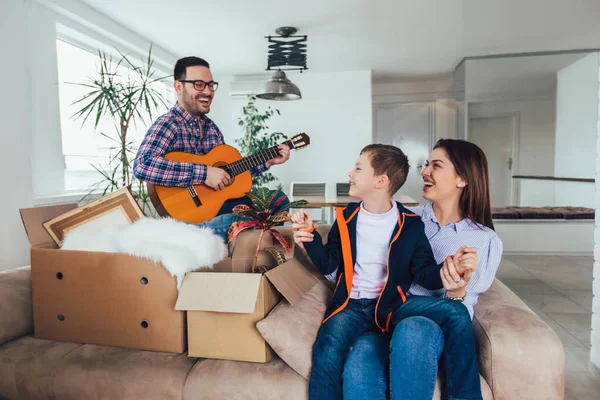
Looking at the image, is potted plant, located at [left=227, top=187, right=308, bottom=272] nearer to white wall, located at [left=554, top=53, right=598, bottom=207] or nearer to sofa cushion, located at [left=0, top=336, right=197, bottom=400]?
sofa cushion, located at [left=0, top=336, right=197, bottom=400]

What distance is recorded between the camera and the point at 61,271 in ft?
4.66

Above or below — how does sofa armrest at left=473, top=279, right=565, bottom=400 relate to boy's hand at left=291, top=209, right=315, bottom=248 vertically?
below

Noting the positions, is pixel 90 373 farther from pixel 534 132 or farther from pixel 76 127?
pixel 534 132

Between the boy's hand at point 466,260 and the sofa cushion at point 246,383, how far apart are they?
21.8 inches

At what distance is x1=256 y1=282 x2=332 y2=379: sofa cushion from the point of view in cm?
119

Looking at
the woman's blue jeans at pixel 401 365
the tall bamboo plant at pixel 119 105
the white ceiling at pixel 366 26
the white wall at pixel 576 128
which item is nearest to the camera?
the woman's blue jeans at pixel 401 365

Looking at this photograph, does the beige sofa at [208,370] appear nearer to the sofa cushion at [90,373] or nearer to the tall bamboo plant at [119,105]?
the sofa cushion at [90,373]

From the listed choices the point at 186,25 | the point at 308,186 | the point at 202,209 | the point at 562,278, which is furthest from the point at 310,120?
the point at 202,209

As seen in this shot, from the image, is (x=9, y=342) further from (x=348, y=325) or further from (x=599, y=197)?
(x=599, y=197)

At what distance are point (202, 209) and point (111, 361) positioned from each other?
2.61ft

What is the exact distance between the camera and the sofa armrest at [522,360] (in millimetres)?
1097

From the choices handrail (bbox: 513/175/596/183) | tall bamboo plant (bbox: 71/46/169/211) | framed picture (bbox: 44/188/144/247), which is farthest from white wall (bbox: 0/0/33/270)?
handrail (bbox: 513/175/596/183)

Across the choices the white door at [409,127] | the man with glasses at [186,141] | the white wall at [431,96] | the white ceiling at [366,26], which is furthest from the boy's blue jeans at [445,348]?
the white wall at [431,96]

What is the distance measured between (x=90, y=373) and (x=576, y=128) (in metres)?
5.93
